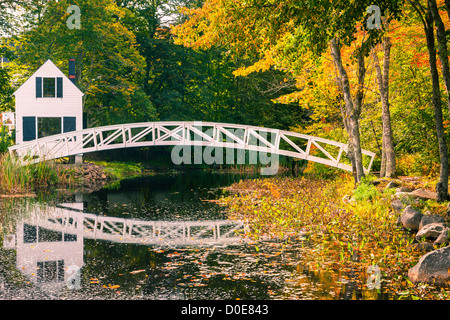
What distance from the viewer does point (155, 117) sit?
106ft

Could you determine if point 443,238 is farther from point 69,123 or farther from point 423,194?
point 69,123

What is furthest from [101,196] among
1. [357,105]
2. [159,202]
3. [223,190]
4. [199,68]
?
[199,68]

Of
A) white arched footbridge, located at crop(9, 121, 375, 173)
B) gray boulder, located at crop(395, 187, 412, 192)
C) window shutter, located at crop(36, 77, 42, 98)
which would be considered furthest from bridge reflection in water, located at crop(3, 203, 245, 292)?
window shutter, located at crop(36, 77, 42, 98)

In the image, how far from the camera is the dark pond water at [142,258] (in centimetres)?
638

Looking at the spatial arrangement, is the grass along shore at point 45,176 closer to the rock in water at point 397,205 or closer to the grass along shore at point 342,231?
the grass along shore at point 342,231

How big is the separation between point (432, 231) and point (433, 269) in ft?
8.76

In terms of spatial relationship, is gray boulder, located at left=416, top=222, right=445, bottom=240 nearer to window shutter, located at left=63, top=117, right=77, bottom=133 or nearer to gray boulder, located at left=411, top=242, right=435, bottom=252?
gray boulder, located at left=411, top=242, right=435, bottom=252

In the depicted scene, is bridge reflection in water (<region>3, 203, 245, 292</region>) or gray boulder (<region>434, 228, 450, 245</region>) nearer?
bridge reflection in water (<region>3, 203, 245, 292</region>)

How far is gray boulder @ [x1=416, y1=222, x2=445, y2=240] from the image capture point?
901 cm

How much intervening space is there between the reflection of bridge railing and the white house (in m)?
14.7

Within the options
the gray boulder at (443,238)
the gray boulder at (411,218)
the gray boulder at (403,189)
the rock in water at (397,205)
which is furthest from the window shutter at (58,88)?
the gray boulder at (443,238)

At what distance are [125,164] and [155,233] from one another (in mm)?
22348

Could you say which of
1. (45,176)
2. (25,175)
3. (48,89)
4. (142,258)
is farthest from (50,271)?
(48,89)
